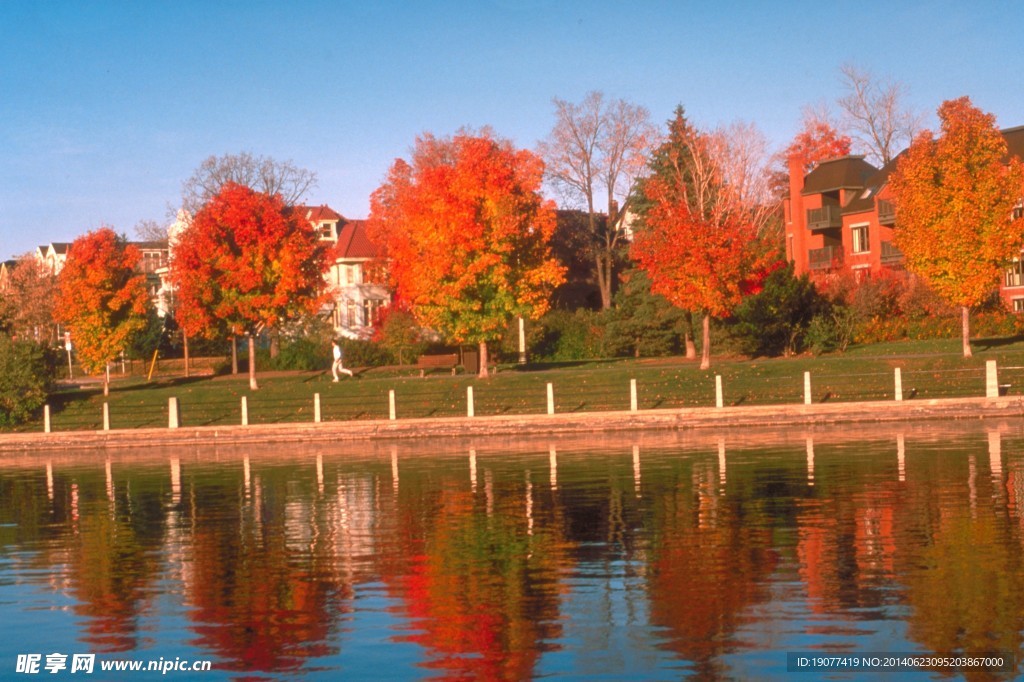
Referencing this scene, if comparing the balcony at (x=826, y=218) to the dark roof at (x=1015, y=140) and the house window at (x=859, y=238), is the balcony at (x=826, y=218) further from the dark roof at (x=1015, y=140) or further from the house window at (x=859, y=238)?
the dark roof at (x=1015, y=140)

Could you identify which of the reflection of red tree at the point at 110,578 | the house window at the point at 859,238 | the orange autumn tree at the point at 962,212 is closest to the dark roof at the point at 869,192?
the house window at the point at 859,238

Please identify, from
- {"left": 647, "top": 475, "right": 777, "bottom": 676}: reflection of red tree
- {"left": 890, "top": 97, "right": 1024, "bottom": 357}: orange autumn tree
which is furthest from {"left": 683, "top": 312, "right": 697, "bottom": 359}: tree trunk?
{"left": 647, "top": 475, "right": 777, "bottom": 676}: reflection of red tree

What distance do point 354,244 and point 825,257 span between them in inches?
1284

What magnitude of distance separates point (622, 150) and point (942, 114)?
32262 mm

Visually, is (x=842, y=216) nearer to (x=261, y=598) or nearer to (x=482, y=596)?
(x=482, y=596)

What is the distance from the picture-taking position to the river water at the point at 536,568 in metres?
9.91

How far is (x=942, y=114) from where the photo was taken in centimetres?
4647

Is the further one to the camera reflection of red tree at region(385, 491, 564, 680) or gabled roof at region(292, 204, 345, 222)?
gabled roof at region(292, 204, 345, 222)

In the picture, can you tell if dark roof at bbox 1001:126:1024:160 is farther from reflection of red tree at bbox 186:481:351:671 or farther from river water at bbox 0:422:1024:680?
reflection of red tree at bbox 186:481:351:671

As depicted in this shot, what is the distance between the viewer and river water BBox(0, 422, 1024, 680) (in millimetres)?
9906

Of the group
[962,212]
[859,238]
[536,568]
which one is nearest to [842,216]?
[859,238]

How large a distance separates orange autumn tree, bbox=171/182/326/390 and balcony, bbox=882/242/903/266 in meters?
35.2

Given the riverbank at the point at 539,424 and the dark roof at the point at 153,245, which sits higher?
the dark roof at the point at 153,245

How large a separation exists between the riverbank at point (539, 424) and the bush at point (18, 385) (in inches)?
131
